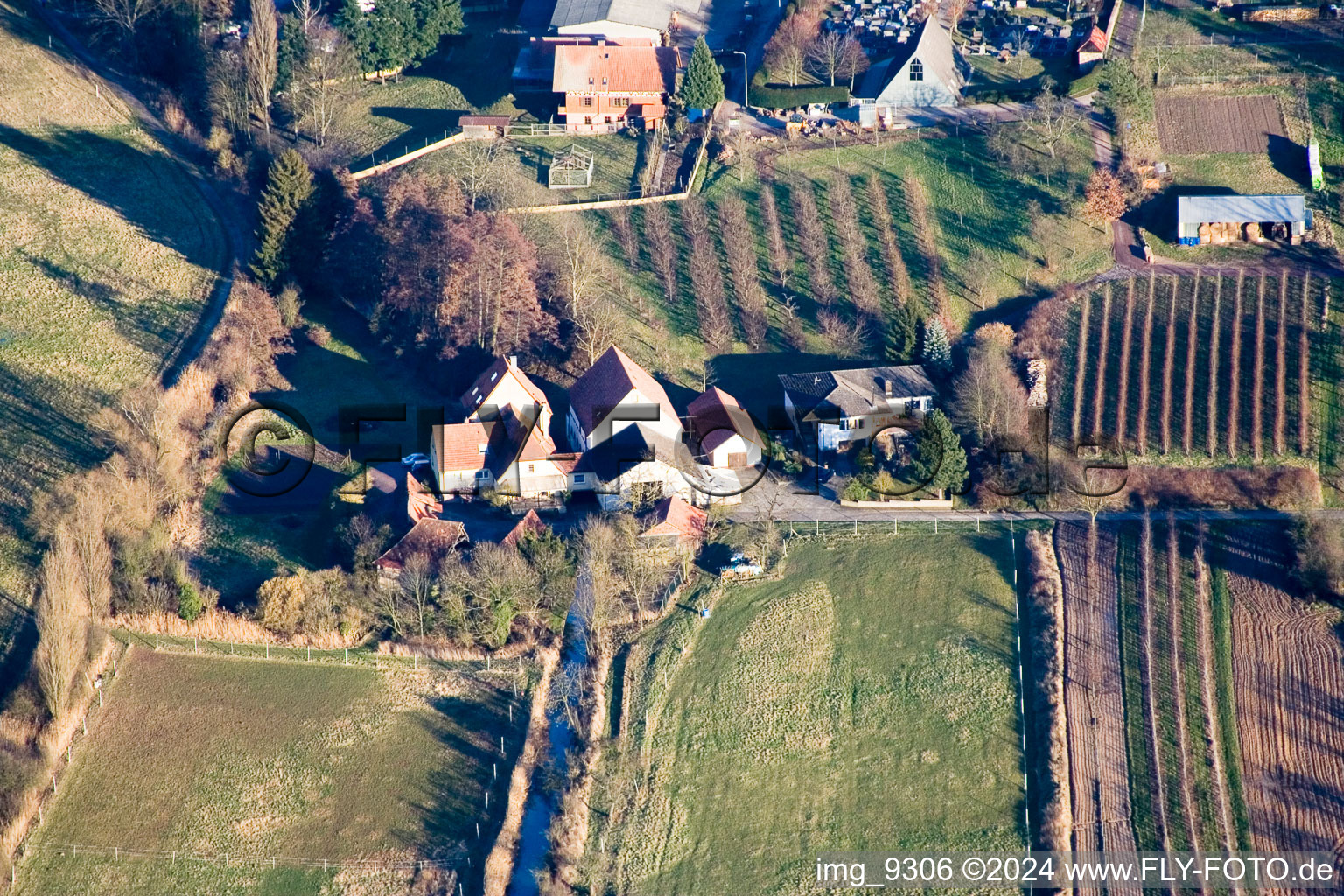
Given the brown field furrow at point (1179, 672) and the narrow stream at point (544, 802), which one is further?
the brown field furrow at point (1179, 672)

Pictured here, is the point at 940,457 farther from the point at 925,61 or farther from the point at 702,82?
the point at 925,61

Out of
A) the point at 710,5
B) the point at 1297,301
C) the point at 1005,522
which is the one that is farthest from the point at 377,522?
the point at 710,5

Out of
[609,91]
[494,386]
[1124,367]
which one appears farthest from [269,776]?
[609,91]

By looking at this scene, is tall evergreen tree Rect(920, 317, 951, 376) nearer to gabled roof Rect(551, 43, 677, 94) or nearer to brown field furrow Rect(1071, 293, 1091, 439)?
brown field furrow Rect(1071, 293, 1091, 439)

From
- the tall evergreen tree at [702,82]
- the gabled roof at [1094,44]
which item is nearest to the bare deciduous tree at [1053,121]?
the gabled roof at [1094,44]

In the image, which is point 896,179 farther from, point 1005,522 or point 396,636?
point 396,636

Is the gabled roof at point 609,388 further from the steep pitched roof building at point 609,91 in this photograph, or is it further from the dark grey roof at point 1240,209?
the dark grey roof at point 1240,209
